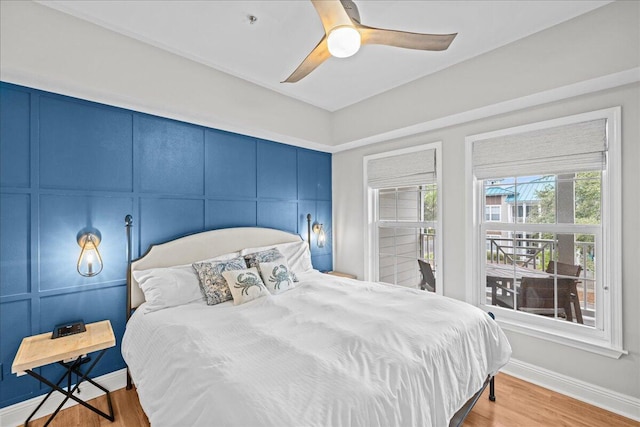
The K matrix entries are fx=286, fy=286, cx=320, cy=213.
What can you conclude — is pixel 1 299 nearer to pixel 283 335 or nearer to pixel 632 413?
pixel 283 335

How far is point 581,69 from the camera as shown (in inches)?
82.4

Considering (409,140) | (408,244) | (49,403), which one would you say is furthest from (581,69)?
(49,403)

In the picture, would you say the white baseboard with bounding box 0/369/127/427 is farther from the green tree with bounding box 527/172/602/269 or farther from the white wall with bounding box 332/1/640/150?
the green tree with bounding box 527/172/602/269

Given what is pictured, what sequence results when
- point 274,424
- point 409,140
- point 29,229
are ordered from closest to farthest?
point 274,424 → point 29,229 → point 409,140

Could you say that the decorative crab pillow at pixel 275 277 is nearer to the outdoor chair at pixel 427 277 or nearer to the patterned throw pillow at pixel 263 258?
the patterned throw pillow at pixel 263 258

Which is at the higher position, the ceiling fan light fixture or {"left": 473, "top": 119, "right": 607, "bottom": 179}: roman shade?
the ceiling fan light fixture

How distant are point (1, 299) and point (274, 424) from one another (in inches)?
90.3

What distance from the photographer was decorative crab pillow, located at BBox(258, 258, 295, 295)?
8.68 ft

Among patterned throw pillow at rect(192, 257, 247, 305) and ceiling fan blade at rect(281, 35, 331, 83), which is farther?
patterned throw pillow at rect(192, 257, 247, 305)

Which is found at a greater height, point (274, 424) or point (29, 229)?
point (29, 229)

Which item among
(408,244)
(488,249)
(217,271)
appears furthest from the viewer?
(408,244)

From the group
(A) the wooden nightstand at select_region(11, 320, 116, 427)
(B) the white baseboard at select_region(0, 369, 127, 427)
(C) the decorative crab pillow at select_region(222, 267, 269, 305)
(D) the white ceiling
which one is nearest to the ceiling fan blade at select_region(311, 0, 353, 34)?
(D) the white ceiling

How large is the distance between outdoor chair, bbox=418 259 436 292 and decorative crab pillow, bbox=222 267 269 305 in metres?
1.98

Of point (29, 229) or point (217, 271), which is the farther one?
point (217, 271)
